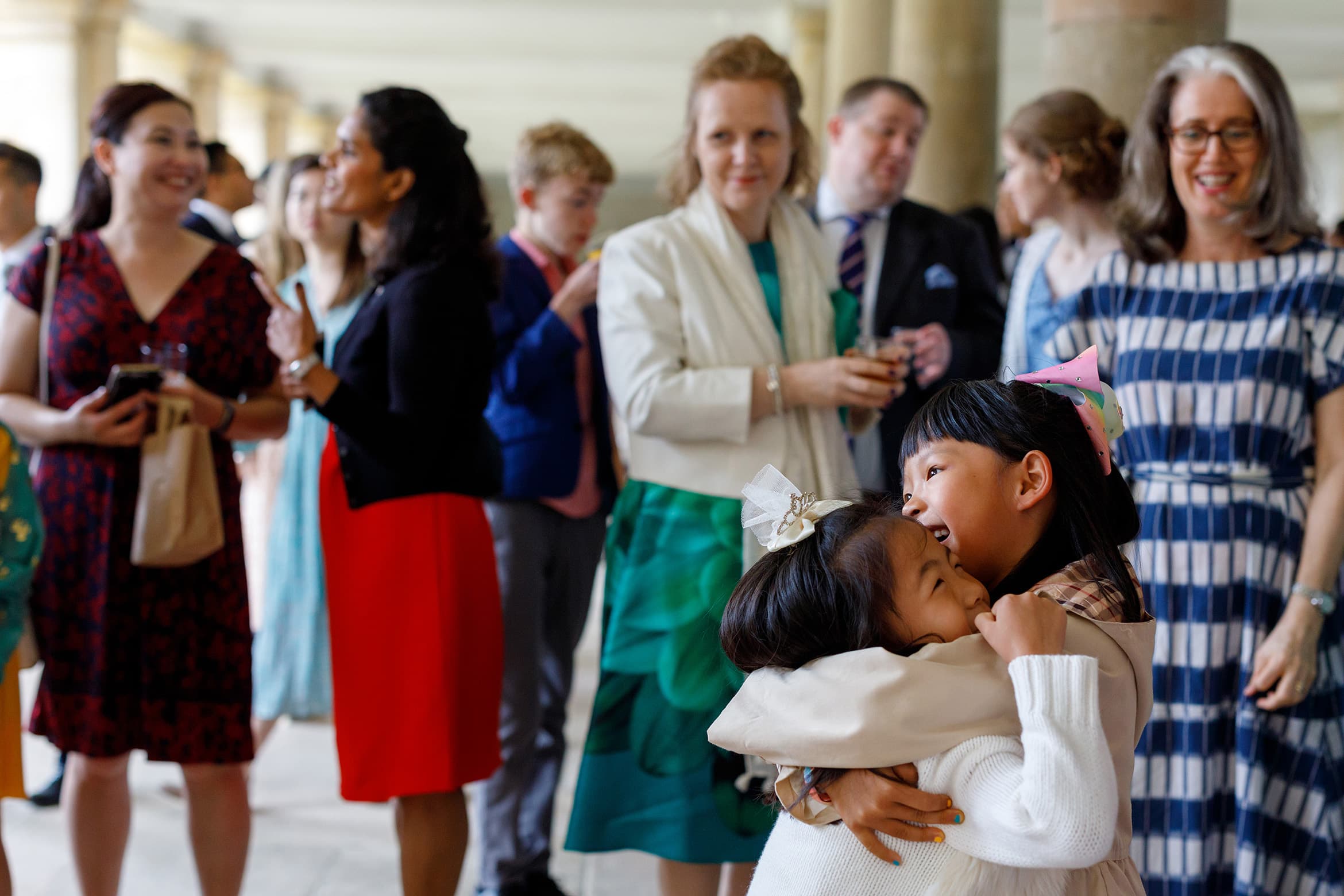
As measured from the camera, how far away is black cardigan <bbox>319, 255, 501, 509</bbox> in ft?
8.32

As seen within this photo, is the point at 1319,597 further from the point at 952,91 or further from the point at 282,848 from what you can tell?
the point at 952,91

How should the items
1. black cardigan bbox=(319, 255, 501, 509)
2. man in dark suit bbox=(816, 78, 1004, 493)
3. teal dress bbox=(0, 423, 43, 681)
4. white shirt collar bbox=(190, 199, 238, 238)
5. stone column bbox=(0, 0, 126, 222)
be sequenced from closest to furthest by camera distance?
teal dress bbox=(0, 423, 43, 681) < black cardigan bbox=(319, 255, 501, 509) < man in dark suit bbox=(816, 78, 1004, 493) < white shirt collar bbox=(190, 199, 238, 238) < stone column bbox=(0, 0, 126, 222)

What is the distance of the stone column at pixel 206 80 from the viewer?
18.6 m

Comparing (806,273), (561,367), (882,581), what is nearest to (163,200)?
(561,367)

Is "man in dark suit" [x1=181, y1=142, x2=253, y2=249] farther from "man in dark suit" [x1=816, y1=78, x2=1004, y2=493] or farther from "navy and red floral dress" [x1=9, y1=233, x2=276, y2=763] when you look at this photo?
"man in dark suit" [x1=816, y1=78, x2=1004, y2=493]

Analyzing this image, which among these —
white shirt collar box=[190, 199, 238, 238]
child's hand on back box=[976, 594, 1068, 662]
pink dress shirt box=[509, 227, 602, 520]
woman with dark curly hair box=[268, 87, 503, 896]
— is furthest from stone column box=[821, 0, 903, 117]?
child's hand on back box=[976, 594, 1068, 662]

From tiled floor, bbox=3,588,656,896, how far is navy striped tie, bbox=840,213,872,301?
1.60 meters

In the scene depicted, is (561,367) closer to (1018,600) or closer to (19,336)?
(19,336)

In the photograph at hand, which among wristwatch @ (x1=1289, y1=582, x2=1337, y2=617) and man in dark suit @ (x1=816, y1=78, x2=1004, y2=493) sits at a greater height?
man in dark suit @ (x1=816, y1=78, x2=1004, y2=493)

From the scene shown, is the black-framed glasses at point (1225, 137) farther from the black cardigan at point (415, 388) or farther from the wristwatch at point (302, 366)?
the wristwatch at point (302, 366)

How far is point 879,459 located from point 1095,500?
61.5 inches

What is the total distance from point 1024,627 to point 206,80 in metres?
19.8

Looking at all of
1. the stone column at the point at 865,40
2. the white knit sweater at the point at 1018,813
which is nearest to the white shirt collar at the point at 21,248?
the white knit sweater at the point at 1018,813

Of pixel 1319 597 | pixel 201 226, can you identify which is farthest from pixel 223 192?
pixel 1319 597
